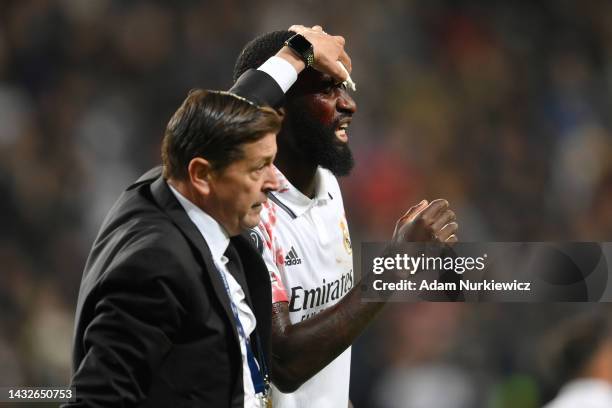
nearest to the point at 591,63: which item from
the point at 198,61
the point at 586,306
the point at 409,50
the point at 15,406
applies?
the point at 409,50

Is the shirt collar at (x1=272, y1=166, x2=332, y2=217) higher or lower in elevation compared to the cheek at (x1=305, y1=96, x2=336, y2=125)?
lower

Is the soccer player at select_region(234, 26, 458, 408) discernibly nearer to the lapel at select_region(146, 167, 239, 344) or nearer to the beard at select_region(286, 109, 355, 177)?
the beard at select_region(286, 109, 355, 177)

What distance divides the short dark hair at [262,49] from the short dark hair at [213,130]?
76 centimetres

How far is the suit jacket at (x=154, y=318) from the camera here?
176 centimetres

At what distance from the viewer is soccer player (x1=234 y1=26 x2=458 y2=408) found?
2.60m

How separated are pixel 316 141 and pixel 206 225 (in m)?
0.88

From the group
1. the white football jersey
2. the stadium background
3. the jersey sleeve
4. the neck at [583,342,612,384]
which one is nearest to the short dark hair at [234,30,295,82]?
the white football jersey

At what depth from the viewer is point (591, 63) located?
6.41 metres

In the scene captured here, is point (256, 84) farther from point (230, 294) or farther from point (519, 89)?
point (519, 89)

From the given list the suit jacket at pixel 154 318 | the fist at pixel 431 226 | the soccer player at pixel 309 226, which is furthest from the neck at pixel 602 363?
the suit jacket at pixel 154 318

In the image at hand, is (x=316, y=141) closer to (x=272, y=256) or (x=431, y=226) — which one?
(x=272, y=256)

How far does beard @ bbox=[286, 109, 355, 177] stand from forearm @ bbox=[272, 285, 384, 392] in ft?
1.69

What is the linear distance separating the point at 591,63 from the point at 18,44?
12.7 ft

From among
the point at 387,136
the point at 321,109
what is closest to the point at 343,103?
the point at 321,109
